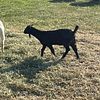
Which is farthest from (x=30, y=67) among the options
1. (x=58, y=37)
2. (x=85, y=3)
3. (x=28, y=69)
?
(x=85, y=3)

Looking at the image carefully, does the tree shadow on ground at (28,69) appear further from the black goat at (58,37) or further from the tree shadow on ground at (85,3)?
the tree shadow on ground at (85,3)

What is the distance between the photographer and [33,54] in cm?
1101

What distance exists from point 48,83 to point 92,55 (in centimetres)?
262

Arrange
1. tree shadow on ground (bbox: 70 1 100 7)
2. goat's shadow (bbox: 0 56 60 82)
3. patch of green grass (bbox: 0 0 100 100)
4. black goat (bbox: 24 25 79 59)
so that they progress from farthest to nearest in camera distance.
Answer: tree shadow on ground (bbox: 70 1 100 7) → black goat (bbox: 24 25 79 59) → goat's shadow (bbox: 0 56 60 82) → patch of green grass (bbox: 0 0 100 100)

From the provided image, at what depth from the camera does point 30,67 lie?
32.6 ft

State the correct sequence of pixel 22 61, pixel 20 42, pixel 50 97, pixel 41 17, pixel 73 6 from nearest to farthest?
pixel 50 97 < pixel 22 61 < pixel 20 42 < pixel 41 17 < pixel 73 6

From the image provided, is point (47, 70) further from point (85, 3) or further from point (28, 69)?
point (85, 3)

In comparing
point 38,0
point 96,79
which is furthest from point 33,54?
point 38,0

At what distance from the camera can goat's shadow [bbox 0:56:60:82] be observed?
31.1ft

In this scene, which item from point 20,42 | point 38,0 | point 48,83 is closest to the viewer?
point 48,83

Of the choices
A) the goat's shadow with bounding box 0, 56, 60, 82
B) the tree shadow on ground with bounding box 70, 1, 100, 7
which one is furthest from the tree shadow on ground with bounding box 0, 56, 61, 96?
the tree shadow on ground with bounding box 70, 1, 100, 7

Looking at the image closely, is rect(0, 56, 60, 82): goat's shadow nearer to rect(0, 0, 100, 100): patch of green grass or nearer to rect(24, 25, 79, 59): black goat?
rect(0, 0, 100, 100): patch of green grass

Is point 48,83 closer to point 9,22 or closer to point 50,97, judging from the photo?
point 50,97

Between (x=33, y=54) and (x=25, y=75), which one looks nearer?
(x=25, y=75)
